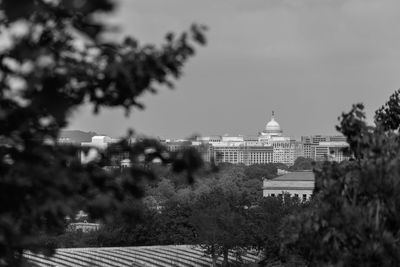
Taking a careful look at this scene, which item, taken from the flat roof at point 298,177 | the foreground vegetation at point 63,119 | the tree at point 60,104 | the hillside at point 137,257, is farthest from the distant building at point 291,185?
the tree at point 60,104

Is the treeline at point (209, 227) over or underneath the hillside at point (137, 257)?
over

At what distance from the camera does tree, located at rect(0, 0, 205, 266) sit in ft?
16.5

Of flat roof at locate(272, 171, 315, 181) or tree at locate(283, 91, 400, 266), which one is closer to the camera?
tree at locate(283, 91, 400, 266)

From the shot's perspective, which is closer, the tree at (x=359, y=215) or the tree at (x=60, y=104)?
the tree at (x=60, y=104)

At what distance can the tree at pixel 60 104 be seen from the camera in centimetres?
504

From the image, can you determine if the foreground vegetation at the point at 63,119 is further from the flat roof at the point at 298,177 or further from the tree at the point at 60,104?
the flat roof at the point at 298,177

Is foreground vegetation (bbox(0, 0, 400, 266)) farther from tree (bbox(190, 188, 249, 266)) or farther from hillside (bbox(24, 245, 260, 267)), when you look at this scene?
tree (bbox(190, 188, 249, 266))

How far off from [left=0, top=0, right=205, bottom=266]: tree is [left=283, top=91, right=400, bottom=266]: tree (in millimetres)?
3122

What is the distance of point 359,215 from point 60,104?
14.9 ft

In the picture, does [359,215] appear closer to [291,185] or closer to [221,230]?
[221,230]

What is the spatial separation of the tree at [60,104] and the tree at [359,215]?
312cm

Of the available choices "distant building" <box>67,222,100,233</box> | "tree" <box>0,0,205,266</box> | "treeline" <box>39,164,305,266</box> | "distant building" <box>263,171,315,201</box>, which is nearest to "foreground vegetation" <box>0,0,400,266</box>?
"tree" <box>0,0,205,266</box>

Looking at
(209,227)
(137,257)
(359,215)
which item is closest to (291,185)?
(209,227)

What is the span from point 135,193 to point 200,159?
0.61 m
